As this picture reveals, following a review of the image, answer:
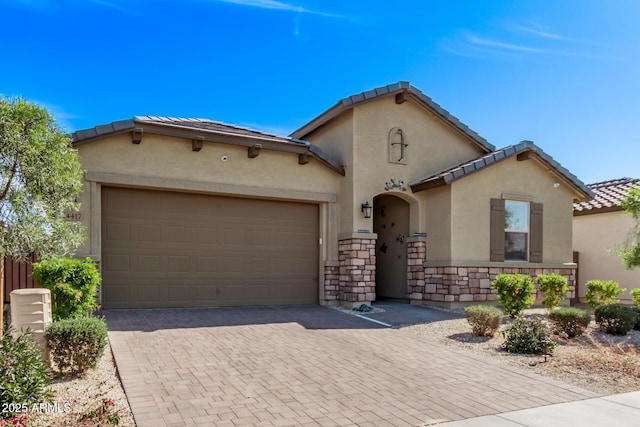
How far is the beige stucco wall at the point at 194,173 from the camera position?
10323 mm

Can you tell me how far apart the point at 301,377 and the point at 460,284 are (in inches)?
282

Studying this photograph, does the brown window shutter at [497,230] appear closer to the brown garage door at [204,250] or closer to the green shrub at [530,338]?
the green shrub at [530,338]

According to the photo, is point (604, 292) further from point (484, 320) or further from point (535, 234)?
point (484, 320)

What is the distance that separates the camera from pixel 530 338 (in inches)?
332

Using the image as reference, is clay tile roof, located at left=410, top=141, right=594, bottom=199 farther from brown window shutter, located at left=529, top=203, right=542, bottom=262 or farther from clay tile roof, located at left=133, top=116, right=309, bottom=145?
clay tile roof, located at left=133, top=116, right=309, bottom=145

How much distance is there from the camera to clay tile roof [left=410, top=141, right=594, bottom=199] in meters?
12.7

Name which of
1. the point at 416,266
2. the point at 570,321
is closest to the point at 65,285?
the point at 570,321

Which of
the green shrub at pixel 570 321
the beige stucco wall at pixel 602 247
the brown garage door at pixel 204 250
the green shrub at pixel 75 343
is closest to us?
the green shrub at pixel 75 343

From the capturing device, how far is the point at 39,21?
9648 millimetres

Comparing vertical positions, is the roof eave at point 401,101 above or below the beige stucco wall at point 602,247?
above

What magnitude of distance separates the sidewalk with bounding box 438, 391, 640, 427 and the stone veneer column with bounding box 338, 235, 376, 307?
6820mm

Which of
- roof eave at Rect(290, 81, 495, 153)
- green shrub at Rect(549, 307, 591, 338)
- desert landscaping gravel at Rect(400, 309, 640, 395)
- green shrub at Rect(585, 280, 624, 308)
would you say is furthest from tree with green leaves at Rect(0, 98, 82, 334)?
green shrub at Rect(585, 280, 624, 308)

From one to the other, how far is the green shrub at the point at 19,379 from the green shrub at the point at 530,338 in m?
7.09

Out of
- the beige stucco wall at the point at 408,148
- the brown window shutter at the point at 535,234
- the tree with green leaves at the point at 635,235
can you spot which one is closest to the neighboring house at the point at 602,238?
the brown window shutter at the point at 535,234
